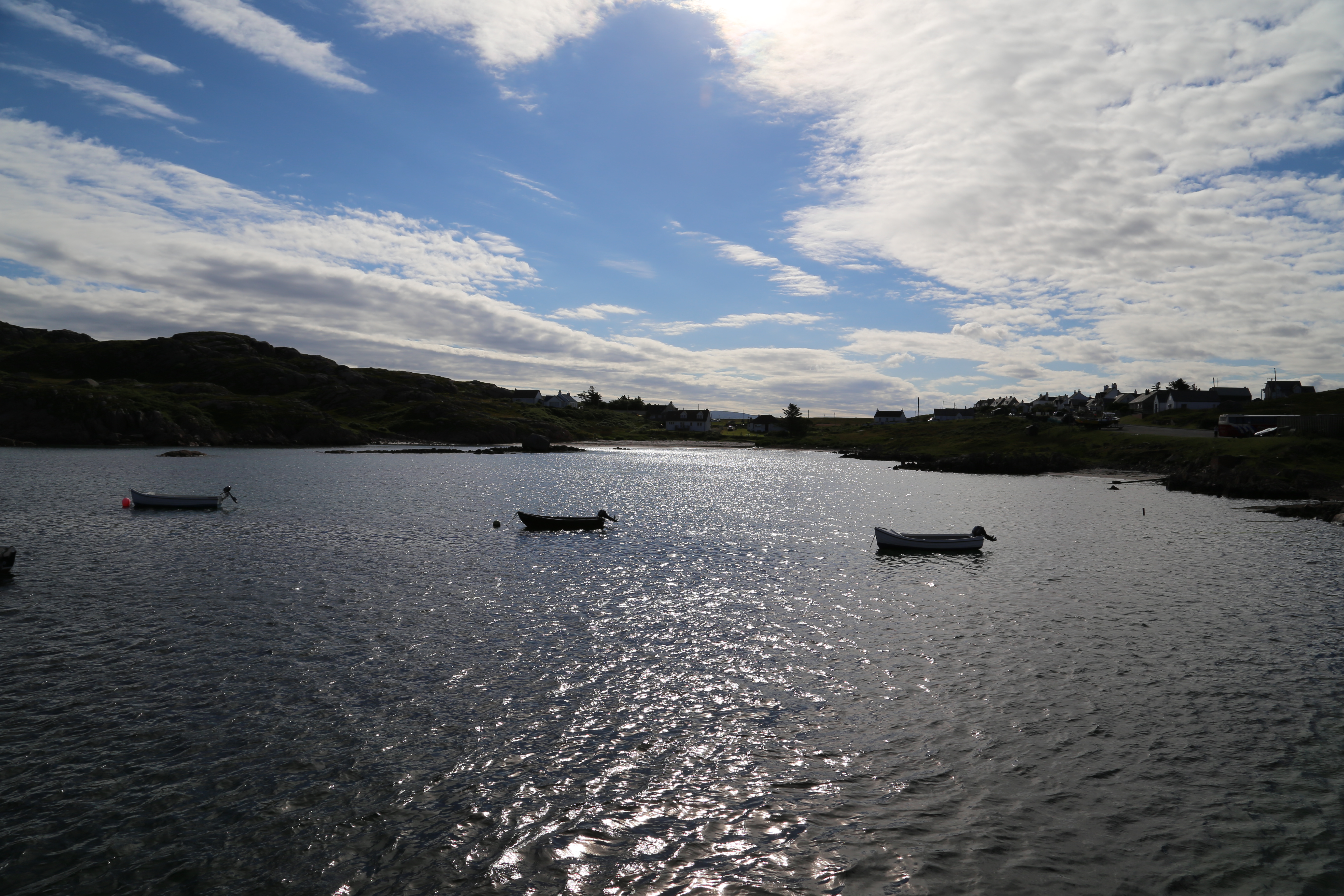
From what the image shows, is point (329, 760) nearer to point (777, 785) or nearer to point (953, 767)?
point (777, 785)

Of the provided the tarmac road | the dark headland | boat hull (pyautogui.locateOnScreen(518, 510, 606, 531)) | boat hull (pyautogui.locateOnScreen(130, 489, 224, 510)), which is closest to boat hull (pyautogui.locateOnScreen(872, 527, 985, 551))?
boat hull (pyautogui.locateOnScreen(518, 510, 606, 531))

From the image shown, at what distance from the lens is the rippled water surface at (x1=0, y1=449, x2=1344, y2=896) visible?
12.0 metres

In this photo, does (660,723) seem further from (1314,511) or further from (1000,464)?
(1000,464)

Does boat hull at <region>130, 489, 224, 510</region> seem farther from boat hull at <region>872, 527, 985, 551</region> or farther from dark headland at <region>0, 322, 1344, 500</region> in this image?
dark headland at <region>0, 322, 1344, 500</region>

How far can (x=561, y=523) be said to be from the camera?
51250mm

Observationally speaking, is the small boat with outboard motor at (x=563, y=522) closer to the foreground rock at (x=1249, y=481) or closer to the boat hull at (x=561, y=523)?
the boat hull at (x=561, y=523)

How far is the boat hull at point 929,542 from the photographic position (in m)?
43.8

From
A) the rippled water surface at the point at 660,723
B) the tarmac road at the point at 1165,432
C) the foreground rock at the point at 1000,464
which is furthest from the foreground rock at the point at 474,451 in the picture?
the tarmac road at the point at 1165,432

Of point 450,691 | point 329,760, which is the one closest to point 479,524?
point 450,691

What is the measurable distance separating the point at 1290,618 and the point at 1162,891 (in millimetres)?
24374

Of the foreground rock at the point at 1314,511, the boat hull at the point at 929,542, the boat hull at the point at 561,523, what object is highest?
the foreground rock at the point at 1314,511

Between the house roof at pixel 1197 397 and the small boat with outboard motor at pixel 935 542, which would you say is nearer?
the small boat with outboard motor at pixel 935 542

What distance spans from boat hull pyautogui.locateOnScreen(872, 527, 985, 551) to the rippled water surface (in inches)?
158

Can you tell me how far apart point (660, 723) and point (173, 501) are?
2182 inches
